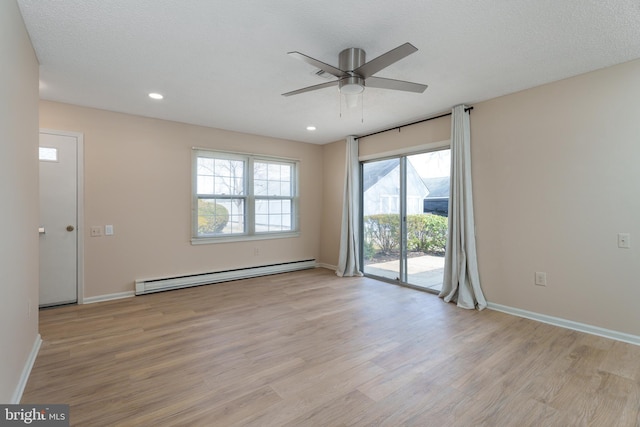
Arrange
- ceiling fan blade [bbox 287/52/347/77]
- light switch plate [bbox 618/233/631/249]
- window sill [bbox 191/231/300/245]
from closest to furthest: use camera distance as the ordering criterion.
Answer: ceiling fan blade [bbox 287/52/347/77]
light switch plate [bbox 618/233/631/249]
window sill [bbox 191/231/300/245]

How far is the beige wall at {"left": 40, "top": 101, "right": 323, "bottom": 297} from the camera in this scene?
392cm

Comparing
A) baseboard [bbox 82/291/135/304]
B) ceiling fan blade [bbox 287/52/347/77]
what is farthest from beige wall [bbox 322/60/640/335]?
baseboard [bbox 82/291/135/304]

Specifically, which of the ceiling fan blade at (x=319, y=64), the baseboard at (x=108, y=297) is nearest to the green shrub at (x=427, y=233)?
the ceiling fan blade at (x=319, y=64)

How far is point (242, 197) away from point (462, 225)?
355cm

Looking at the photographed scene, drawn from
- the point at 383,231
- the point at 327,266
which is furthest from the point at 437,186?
the point at 327,266

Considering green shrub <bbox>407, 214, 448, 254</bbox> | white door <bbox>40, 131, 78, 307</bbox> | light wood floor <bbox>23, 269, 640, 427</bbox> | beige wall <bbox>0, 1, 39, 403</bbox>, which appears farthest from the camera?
green shrub <bbox>407, 214, 448, 254</bbox>

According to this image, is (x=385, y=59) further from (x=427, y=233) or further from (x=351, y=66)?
(x=427, y=233)

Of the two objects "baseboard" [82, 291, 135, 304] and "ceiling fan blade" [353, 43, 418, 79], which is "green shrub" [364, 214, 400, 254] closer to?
"ceiling fan blade" [353, 43, 418, 79]

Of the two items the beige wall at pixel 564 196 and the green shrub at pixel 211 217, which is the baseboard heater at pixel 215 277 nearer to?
the green shrub at pixel 211 217

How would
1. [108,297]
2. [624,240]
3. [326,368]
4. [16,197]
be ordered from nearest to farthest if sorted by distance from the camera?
[16,197] → [326,368] → [624,240] → [108,297]

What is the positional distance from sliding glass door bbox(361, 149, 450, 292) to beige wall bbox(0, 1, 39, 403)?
438 cm

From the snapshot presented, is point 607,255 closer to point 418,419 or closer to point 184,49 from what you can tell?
point 418,419

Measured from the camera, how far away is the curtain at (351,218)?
5.43 m

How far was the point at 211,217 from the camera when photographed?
16.2ft
